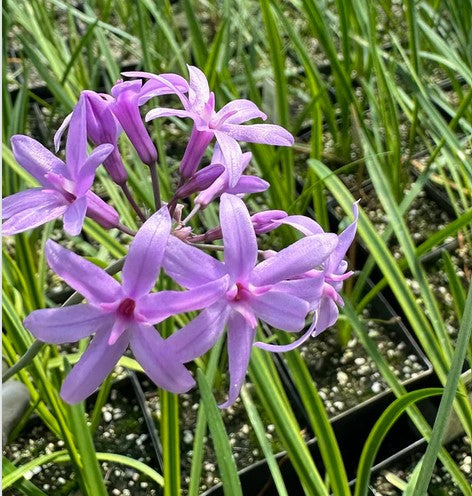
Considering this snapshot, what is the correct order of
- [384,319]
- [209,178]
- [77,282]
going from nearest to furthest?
[77,282] < [209,178] < [384,319]

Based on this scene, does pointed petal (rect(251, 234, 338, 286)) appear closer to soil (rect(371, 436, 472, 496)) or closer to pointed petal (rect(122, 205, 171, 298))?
pointed petal (rect(122, 205, 171, 298))

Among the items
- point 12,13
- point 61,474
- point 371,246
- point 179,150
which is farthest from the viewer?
point 179,150

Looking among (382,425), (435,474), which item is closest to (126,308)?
(382,425)

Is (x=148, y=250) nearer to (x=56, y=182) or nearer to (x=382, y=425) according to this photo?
(x=56, y=182)

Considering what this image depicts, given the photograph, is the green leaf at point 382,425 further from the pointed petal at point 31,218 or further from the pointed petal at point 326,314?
the pointed petal at point 31,218

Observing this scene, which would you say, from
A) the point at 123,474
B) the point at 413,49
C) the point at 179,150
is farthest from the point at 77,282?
the point at 179,150

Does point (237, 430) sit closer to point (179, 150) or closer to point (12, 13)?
point (179, 150)

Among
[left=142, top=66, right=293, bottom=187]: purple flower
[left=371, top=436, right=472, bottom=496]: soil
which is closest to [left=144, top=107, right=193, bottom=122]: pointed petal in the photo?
[left=142, top=66, right=293, bottom=187]: purple flower

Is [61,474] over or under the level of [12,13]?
under
